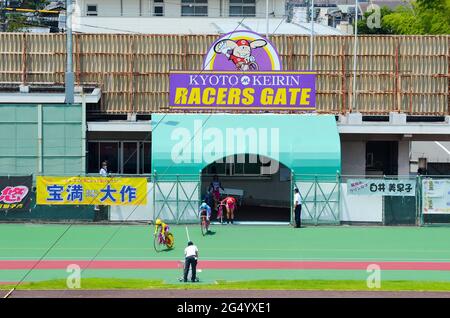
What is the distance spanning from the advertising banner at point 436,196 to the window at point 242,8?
34413 mm

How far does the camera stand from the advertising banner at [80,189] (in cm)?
3425

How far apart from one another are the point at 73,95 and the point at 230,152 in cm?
829

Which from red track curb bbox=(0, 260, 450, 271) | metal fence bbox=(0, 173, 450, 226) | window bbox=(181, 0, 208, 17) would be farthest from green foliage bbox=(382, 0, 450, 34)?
red track curb bbox=(0, 260, 450, 271)

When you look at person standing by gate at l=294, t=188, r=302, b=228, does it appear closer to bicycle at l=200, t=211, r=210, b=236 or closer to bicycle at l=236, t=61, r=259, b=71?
bicycle at l=200, t=211, r=210, b=236

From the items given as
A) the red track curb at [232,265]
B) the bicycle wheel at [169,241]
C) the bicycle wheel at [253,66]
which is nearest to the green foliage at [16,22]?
the bicycle wheel at [253,66]

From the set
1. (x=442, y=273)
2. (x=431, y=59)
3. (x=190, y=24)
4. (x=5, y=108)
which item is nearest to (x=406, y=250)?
(x=442, y=273)

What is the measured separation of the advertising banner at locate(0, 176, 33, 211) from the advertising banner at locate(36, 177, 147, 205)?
47 centimetres

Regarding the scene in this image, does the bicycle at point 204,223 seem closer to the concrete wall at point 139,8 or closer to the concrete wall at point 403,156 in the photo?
the concrete wall at point 403,156

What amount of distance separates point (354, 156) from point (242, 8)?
27031 millimetres

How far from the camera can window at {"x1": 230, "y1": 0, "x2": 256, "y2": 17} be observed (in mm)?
65562

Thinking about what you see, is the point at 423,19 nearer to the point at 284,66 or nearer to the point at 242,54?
the point at 284,66

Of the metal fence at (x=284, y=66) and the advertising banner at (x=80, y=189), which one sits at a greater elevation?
the metal fence at (x=284, y=66)

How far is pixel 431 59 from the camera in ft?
138

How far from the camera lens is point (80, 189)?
34312mm
